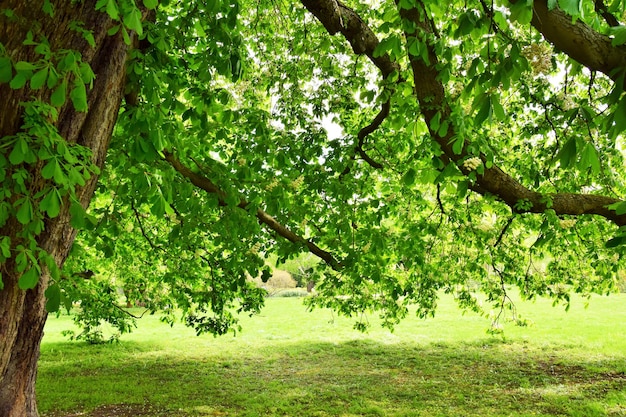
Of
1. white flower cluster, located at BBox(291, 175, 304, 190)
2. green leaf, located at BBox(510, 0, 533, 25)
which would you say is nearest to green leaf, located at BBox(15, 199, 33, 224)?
green leaf, located at BBox(510, 0, 533, 25)

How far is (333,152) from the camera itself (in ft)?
28.7

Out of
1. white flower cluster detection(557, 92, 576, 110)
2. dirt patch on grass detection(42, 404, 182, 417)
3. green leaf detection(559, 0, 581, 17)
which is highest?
white flower cluster detection(557, 92, 576, 110)

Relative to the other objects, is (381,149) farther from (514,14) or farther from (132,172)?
(514,14)

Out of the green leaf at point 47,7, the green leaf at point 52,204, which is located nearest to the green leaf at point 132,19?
the green leaf at point 47,7

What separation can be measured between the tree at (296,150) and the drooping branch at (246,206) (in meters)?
0.03

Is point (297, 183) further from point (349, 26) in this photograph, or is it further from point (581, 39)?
point (581, 39)

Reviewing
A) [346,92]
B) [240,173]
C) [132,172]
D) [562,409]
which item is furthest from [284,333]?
[132,172]

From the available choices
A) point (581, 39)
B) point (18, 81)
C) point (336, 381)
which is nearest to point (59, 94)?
point (18, 81)

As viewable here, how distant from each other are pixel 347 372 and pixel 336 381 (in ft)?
3.98

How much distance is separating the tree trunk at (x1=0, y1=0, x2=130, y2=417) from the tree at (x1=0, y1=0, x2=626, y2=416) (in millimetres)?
15

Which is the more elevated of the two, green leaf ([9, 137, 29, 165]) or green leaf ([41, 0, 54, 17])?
green leaf ([41, 0, 54, 17])

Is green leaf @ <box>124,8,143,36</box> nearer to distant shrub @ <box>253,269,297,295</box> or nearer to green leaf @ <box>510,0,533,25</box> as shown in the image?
green leaf @ <box>510,0,533,25</box>

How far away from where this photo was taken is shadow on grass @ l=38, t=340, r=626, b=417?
1092cm

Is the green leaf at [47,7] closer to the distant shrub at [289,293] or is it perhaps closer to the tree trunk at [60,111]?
the tree trunk at [60,111]
